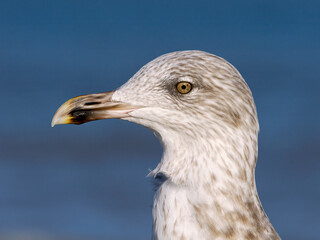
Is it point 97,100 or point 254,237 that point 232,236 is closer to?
point 254,237

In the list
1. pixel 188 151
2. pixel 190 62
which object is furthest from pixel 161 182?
pixel 190 62

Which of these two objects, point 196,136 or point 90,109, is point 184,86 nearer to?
point 196,136

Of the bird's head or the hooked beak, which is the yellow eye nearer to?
the bird's head

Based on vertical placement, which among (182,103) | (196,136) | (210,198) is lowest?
(210,198)

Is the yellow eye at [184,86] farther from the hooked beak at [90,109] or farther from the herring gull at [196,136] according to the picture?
the hooked beak at [90,109]

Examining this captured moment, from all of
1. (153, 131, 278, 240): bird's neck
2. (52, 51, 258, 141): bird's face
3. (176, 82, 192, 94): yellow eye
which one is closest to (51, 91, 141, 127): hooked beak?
(52, 51, 258, 141): bird's face

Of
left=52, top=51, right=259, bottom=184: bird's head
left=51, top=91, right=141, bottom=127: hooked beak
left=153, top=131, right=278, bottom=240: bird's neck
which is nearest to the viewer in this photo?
left=153, top=131, right=278, bottom=240: bird's neck

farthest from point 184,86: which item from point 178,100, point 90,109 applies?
point 90,109
